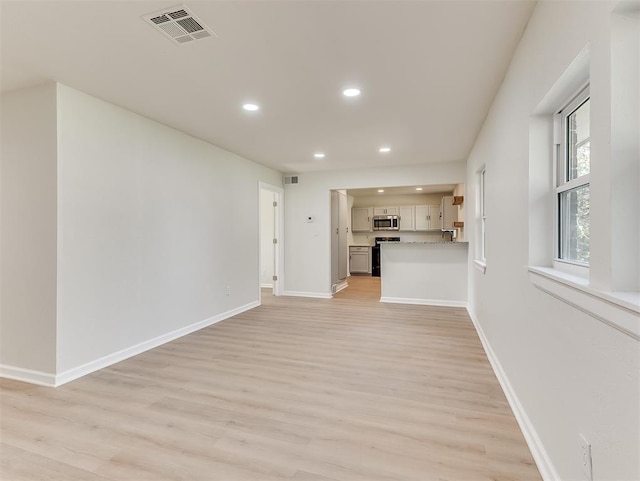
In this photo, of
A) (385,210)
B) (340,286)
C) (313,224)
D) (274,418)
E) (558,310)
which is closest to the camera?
(558,310)

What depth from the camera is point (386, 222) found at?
9453 millimetres

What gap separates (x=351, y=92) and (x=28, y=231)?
9.75 feet

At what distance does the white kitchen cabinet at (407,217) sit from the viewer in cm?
927

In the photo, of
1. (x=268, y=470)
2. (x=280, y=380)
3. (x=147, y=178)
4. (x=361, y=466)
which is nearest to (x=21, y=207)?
(x=147, y=178)

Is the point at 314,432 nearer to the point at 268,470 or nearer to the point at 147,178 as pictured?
the point at 268,470

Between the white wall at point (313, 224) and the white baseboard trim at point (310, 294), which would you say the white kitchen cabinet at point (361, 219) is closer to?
the white wall at point (313, 224)

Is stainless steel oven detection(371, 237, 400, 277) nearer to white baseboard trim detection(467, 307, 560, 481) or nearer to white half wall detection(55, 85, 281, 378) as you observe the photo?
white half wall detection(55, 85, 281, 378)

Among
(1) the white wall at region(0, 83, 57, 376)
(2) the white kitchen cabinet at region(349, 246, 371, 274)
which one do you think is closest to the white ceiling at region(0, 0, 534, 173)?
(1) the white wall at region(0, 83, 57, 376)

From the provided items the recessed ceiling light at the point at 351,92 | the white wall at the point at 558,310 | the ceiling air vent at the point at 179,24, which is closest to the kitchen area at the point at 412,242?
the white wall at the point at 558,310

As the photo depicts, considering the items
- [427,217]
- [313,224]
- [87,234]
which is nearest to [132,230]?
[87,234]

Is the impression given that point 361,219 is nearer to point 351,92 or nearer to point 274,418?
point 351,92

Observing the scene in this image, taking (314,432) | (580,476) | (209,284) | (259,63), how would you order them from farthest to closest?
(209,284), (259,63), (314,432), (580,476)

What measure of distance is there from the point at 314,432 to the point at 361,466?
382 mm

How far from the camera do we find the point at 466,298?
5.46 meters
